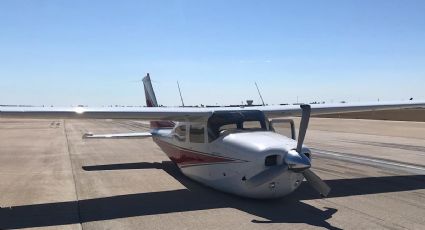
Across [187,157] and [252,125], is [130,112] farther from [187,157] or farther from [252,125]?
[252,125]

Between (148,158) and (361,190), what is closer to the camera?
(361,190)

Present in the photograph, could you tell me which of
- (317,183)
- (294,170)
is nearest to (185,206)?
(294,170)

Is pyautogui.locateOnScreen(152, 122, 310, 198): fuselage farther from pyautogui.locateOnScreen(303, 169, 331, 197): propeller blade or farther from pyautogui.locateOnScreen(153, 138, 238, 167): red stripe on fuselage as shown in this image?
pyautogui.locateOnScreen(303, 169, 331, 197): propeller blade

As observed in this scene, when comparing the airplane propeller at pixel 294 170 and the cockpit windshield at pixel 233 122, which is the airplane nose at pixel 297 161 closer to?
the airplane propeller at pixel 294 170

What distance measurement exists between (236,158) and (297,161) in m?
1.53

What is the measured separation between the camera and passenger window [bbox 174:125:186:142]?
43.8ft

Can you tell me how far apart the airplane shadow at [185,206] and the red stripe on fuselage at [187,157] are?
74 cm

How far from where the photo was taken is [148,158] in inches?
767

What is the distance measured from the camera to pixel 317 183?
9773mm

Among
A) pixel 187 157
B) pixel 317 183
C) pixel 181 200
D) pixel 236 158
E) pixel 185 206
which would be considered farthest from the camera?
pixel 187 157

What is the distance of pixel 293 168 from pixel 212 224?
7.33 feet

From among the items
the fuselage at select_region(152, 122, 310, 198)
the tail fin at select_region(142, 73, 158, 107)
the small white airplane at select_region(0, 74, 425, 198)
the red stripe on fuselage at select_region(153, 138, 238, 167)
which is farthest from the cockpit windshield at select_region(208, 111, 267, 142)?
the tail fin at select_region(142, 73, 158, 107)

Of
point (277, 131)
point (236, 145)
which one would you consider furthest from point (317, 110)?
point (236, 145)

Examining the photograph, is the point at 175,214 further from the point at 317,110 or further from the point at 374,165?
the point at 374,165
